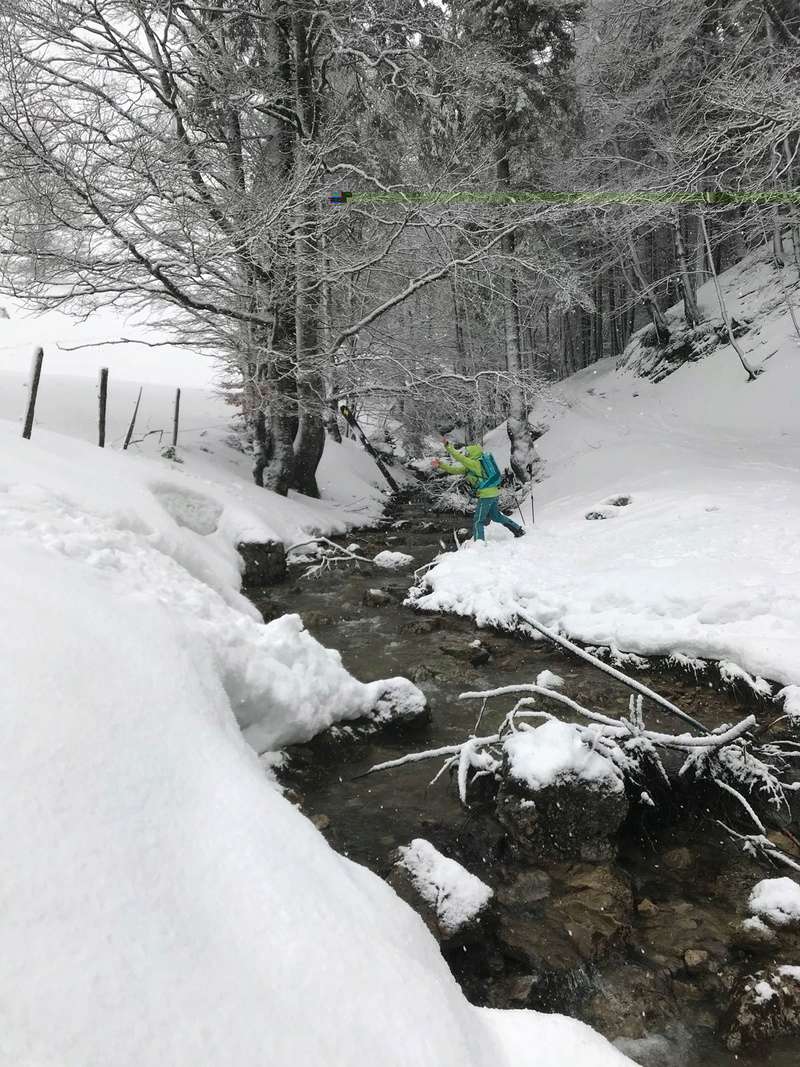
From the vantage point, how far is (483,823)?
3.97 metres

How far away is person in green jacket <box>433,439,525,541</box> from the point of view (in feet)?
33.8

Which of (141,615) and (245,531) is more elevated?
(245,531)

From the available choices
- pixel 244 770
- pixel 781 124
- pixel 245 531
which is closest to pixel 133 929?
pixel 244 770

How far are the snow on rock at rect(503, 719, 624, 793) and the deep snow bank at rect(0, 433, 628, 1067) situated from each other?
1.95 metres

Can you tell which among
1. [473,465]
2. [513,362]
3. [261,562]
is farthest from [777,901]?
[513,362]

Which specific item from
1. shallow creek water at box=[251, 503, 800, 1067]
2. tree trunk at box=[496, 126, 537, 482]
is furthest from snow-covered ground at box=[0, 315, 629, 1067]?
tree trunk at box=[496, 126, 537, 482]

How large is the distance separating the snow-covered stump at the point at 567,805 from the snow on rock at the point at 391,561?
6.99 metres

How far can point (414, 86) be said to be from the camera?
1106 cm

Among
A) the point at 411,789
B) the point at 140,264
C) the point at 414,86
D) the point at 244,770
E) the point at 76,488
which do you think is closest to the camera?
the point at 244,770

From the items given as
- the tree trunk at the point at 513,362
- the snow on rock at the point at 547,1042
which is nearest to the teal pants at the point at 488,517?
the tree trunk at the point at 513,362

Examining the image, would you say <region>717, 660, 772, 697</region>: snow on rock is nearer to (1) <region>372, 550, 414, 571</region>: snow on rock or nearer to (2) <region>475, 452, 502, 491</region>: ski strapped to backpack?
(2) <region>475, 452, 502, 491</region>: ski strapped to backpack

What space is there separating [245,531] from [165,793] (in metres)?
7.75

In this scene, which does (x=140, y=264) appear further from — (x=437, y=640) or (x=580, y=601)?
(x=580, y=601)

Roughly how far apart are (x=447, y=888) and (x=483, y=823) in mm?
810
